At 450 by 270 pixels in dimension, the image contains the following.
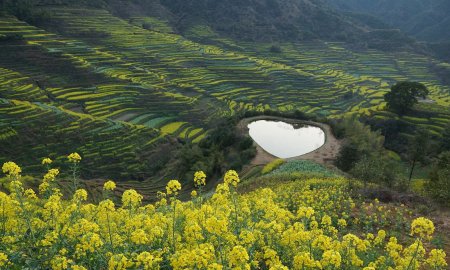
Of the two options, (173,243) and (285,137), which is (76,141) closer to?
(285,137)

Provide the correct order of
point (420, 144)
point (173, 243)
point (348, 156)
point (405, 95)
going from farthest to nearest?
1. point (405, 95)
2. point (420, 144)
3. point (348, 156)
4. point (173, 243)

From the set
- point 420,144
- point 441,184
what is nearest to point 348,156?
point 420,144

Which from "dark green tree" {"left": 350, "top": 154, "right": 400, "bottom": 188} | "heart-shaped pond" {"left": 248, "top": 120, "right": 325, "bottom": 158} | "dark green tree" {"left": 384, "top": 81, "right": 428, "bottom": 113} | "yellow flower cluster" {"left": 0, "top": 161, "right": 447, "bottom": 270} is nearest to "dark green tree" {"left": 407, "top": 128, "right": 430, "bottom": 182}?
"heart-shaped pond" {"left": 248, "top": 120, "right": 325, "bottom": 158}

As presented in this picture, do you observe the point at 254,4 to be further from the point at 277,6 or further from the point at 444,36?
the point at 444,36

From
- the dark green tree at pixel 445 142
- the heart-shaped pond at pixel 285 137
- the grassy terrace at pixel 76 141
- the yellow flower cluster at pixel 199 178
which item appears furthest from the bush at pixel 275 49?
the yellow flower cluster at pixel 199 178

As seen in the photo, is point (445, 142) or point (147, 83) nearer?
point (445, 142)

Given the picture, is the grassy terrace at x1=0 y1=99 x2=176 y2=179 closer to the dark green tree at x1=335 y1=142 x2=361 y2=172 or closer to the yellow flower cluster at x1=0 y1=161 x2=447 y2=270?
the dark green tree at x1=335 y1=142 x2=361 y2=172
